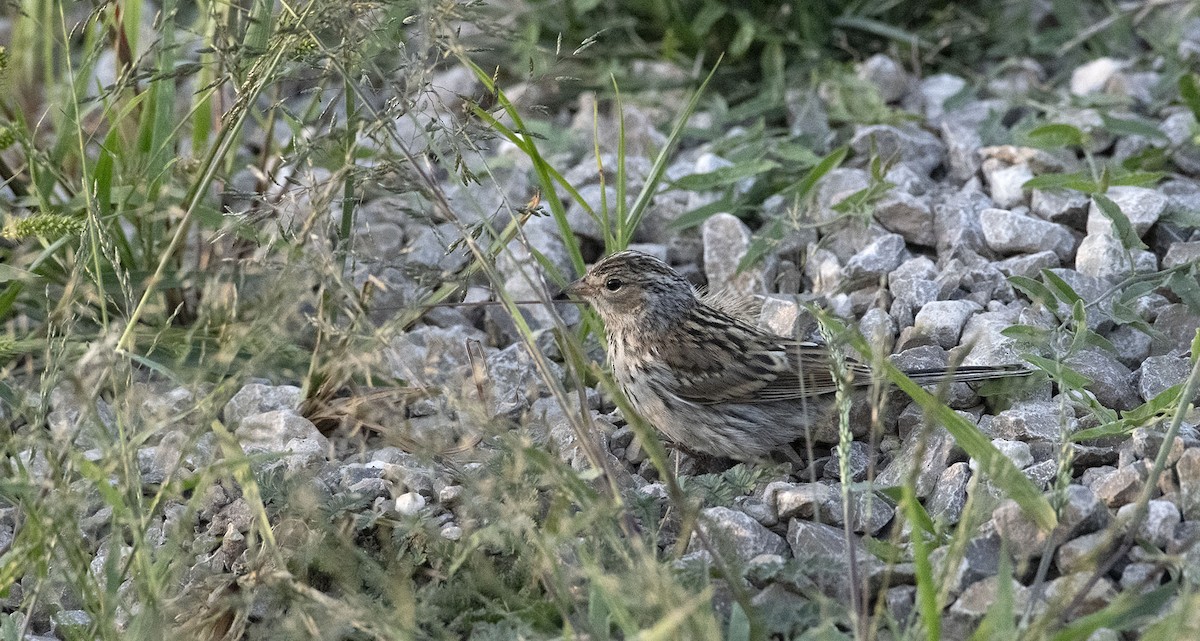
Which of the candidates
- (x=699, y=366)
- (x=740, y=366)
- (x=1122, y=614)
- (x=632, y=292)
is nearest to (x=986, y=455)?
(x=1122, y=614)

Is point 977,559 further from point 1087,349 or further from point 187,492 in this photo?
point 187,492

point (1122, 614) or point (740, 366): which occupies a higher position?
point (1122, 614)

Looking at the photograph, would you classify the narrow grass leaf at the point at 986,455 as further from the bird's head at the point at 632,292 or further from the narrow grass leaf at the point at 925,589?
the bird's head at the point at 632,292

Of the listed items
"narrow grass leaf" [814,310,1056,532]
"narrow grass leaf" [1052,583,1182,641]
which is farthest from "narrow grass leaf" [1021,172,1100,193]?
"narrow grass leaf" [1052,583,1182,641]

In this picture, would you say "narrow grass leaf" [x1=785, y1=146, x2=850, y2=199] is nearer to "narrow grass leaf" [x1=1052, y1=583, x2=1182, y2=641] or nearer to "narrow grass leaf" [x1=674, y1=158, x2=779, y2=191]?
"narrow grass leaf" [x1=674, y1=158, x2=779, y2=191]

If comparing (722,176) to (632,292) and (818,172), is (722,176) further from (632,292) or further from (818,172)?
(632,292)

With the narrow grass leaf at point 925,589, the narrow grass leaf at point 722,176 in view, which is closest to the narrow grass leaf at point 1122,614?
the narrow grass leaf at point 925,589

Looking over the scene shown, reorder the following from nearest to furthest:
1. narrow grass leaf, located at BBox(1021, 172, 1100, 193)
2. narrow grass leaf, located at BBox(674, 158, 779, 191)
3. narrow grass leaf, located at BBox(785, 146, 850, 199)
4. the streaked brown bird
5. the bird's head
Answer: the streaked brown bird < the bird's head < narrow grass leaf, located at BBox(1021, 172, 1100, 193) < narrow grass leaf, located at BBox(785, 146, 850, 199) < narrow grass leaf, located at BBox(674, 158, 779, 191)

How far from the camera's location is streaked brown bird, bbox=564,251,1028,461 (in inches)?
177

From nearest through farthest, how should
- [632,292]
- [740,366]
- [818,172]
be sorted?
[740,366] → [632,292] → [818,172]

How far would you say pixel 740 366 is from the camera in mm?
4629

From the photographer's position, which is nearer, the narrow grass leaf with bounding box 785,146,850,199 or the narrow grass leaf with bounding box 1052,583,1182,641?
the narrow grass leaf with bounding box 1052,583,1182,641

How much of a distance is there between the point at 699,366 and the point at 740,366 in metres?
0.15

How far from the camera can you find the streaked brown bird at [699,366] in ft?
14.8
